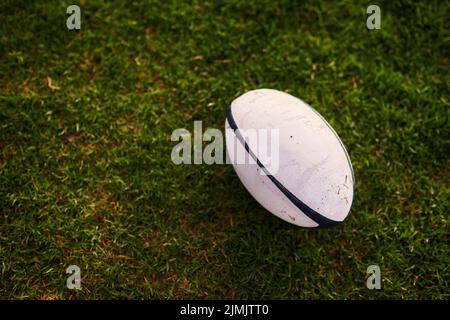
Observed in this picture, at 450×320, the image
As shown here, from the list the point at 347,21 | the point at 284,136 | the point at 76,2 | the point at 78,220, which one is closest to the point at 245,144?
the point at 284,136

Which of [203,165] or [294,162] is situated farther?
[203,165]

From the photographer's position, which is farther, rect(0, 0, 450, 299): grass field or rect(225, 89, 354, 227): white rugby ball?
rect(0, 0, 450, 299): grass field

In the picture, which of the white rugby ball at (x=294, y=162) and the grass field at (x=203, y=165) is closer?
the white rugby ball at (x=294, y=162)
